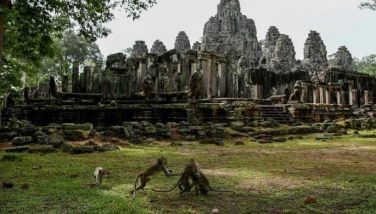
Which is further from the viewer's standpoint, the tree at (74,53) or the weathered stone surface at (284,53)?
the tree at (74,53)

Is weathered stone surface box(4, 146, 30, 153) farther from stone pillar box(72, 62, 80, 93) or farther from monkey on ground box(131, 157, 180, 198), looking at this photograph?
stone pillar box(72, 62, 80, 93)

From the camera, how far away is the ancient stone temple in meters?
56.5

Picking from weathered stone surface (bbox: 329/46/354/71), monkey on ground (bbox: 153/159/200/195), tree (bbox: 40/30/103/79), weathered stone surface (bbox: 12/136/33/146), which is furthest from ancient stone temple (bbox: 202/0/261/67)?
monkey on ground (bbox: 153/159/200/195)

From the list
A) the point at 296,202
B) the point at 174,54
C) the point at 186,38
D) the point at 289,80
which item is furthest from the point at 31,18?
the point at 186,38

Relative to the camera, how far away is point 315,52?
160 ft

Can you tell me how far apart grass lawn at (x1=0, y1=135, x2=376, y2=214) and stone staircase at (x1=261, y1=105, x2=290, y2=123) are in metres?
12.3

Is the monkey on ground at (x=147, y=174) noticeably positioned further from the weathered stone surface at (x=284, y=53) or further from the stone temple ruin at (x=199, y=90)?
the weathered stone surface at (x=284, y=53)

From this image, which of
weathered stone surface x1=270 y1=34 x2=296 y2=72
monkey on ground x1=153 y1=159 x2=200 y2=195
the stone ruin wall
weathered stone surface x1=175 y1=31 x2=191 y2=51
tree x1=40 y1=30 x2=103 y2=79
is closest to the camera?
monkey on ground x1=153 y1=159 x2=200 y2=195

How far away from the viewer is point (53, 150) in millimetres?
11039

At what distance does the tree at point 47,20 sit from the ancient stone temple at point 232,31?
44.6 m

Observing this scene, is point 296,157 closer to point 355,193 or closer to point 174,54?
point 355,193

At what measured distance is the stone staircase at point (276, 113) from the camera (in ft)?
74.1

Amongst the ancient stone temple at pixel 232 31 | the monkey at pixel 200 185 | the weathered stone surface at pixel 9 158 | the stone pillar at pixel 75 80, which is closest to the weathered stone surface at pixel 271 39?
the ancient stone temple at pixel 232 31

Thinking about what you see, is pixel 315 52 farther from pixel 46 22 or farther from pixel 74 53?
pixel 46 22
